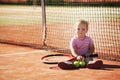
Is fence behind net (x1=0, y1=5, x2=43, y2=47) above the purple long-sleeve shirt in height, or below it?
below

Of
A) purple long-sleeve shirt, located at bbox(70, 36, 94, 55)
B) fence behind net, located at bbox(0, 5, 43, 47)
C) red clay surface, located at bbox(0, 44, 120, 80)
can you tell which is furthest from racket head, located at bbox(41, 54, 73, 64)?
fence behind net, located at bbox(0, 5, 43, 47)

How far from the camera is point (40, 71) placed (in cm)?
506

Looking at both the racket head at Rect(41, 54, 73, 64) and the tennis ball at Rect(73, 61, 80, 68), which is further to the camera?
the racket head at Rect(41, 54, 73, 64)

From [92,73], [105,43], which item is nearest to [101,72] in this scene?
[92,73]

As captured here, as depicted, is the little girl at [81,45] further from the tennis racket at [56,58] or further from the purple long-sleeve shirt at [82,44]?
the tennis racket at [56,58]

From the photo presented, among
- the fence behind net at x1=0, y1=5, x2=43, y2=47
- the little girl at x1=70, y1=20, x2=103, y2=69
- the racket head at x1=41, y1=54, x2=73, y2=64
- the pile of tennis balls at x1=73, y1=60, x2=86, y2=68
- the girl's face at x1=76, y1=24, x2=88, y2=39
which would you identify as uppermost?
the girl's face at x1=76, y1=24, x2=88, y2=39

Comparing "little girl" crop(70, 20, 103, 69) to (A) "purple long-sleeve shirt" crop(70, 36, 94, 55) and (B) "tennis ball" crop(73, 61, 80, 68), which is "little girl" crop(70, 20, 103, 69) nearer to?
(A) "purple long-sleeve shirt" crop(70, 36, 94, 55)

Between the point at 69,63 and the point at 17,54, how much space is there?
5.61 ft

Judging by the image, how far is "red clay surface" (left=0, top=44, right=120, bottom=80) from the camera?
462 centimetres

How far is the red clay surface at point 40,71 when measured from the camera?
462 centimetres

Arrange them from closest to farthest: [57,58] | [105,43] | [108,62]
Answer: [108,62] < [57,58] < [105,43]

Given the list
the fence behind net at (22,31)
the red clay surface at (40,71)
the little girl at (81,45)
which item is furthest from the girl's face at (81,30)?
the fence behind net at (22,31)

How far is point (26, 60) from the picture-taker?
5.97 m

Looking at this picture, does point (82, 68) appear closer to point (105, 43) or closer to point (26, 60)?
point (26, 60)
